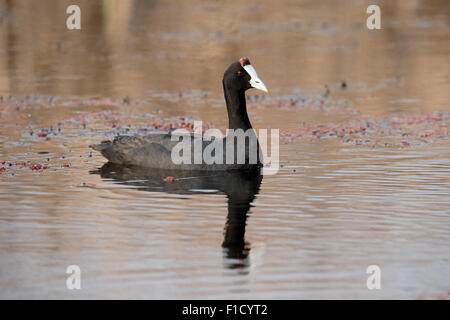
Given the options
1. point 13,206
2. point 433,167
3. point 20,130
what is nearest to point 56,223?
point 13,206

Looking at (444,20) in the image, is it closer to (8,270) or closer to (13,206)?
(13,206)

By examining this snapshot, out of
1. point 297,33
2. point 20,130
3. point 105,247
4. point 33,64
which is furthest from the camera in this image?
point 297,33

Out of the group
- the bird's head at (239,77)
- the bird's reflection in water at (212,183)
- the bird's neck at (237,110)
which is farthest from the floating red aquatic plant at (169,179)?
the bird's head at (239,77)

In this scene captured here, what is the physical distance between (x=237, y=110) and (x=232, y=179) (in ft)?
6.21

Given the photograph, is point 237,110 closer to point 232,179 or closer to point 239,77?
point 239,77

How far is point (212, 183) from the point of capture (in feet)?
55.0

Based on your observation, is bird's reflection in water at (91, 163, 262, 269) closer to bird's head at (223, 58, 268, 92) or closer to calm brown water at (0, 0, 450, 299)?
calm brown water at (0, 0, 450, 299)

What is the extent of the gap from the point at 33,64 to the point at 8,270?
24.7m

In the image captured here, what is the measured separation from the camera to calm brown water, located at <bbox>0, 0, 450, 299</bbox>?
440 inches

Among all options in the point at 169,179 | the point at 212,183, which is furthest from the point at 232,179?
the point at 169,179

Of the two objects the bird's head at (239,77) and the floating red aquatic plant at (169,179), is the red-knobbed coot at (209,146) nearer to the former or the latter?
the bird's head at (239,77)

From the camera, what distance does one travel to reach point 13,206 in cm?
1485

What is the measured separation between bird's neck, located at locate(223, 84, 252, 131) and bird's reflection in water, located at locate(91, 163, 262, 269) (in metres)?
1.03

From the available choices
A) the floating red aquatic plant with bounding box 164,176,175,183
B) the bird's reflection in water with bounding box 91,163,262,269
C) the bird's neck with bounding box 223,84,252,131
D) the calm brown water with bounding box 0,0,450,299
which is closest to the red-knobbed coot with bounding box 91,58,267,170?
the bird's neck with bounding box 223,84,252,131
